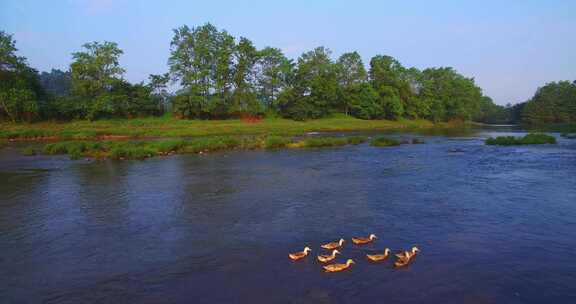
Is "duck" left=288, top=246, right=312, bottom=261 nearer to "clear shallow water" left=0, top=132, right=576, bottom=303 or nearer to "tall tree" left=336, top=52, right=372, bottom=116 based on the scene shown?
"clear shallow water" left=0, top=132, right=576, bottom=303

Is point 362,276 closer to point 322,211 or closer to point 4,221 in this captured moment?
point 322,211

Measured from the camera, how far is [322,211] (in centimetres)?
1488

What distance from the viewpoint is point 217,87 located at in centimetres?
7644

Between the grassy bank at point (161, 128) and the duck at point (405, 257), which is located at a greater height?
the grassy bank at point (161, 128)

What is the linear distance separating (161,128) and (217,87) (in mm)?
18550

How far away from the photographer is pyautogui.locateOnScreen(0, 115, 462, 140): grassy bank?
51.8m

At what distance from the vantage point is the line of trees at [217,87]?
6700 centimetres

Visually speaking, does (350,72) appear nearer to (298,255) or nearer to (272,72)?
(272,72)

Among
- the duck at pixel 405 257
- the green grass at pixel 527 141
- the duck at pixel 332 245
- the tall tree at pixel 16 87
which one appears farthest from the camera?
the tall tree at pixel 16 87

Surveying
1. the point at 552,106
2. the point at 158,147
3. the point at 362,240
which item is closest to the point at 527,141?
the point at 158,147

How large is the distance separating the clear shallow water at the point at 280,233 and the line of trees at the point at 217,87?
162 ft

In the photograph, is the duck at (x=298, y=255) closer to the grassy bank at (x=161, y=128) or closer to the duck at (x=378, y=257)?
the duck at (x=378, y=257)

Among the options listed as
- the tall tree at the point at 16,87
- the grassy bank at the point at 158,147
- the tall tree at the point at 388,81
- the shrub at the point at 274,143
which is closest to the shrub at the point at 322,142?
the grassy bank at the point at 158,147

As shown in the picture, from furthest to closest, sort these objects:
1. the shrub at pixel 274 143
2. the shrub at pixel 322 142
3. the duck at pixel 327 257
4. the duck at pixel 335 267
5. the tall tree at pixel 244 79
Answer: the tall tree at pixel 244 79, the shrub at pixel 322 142, the shrub at pixel 274 143, the duck at pixel 327 257, the duck at pixel 335 267
